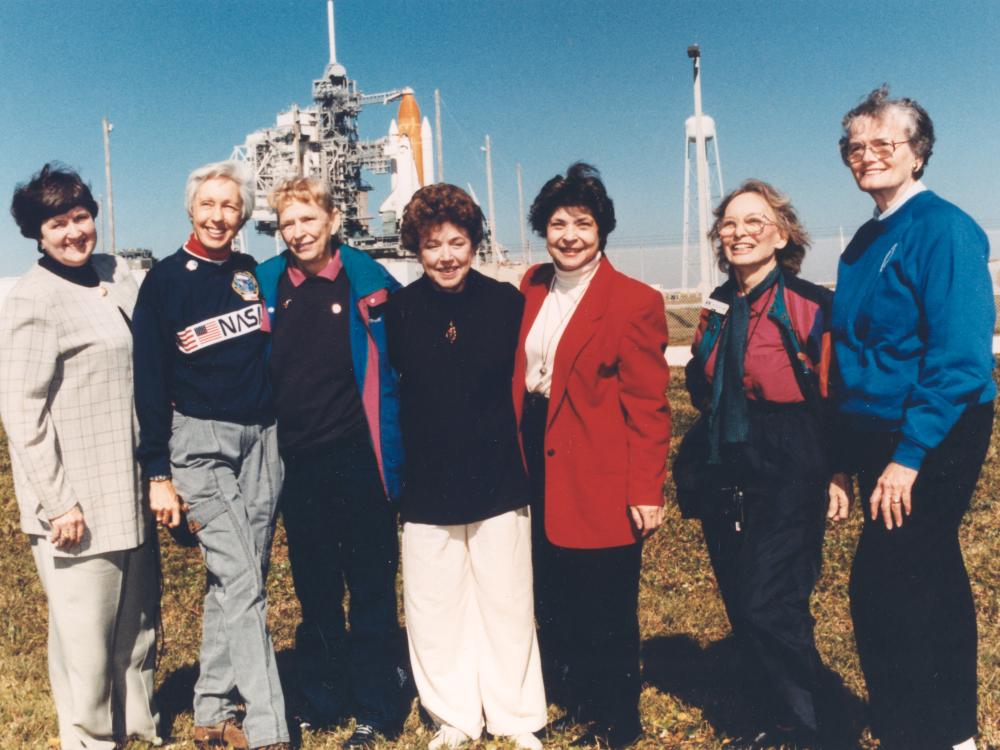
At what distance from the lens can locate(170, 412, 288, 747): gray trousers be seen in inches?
141

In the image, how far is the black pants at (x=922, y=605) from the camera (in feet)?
10.2

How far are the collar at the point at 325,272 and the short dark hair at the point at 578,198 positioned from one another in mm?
867

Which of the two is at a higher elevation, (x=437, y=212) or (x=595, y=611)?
(x=437, y=212)

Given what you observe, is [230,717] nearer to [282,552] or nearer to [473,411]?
[473,411]

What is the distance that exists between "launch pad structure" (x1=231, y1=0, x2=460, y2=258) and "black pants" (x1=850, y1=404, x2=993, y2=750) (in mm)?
45562

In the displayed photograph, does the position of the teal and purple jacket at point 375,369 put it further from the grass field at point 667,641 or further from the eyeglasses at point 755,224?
the eyeglasses at point 755,224

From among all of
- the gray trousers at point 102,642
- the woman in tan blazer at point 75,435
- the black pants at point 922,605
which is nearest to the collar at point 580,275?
the black pants at point 922,605

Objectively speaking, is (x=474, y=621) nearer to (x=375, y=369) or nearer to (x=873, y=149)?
(x=375, y=369)

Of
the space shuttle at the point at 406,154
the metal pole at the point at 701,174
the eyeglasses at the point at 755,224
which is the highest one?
the space shuttle at the point at 406,154

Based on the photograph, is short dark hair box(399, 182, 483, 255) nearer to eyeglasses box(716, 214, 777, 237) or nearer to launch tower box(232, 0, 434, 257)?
eyeglasses box(716, 214, 777, 237)

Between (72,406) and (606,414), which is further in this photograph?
(606,414)

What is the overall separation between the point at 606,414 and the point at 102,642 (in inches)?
90.6

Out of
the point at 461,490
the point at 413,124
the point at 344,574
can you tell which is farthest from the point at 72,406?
the point at 413,124

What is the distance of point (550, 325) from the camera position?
3.69m
